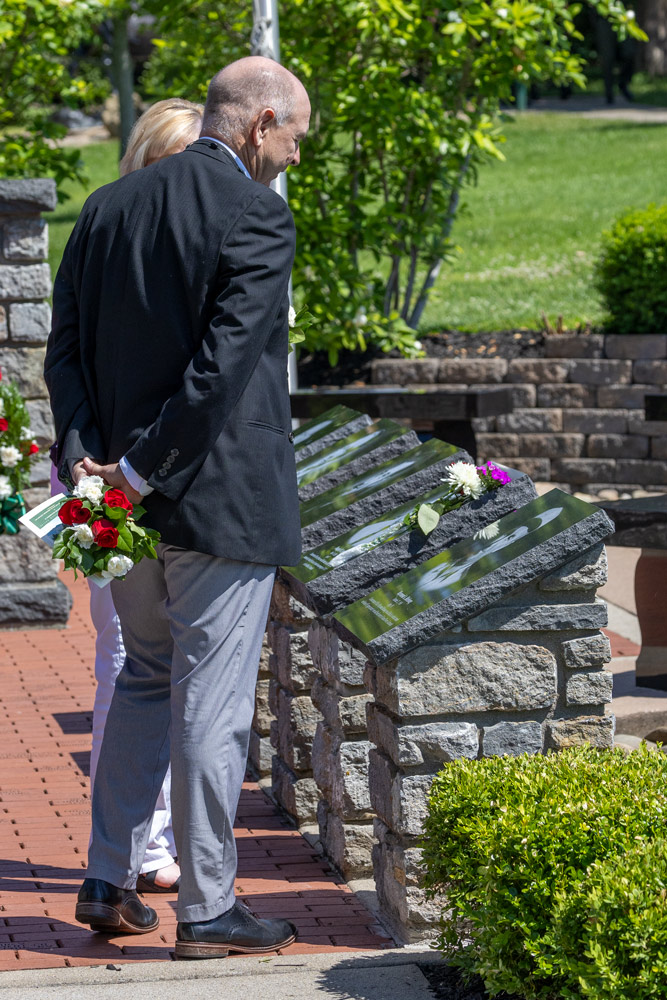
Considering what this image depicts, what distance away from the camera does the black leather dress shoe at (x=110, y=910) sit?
328 cm

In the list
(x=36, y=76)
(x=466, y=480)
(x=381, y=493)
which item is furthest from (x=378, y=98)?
(x=466, y=480)

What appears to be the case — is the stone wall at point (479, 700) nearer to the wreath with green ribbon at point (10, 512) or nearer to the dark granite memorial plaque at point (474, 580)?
the dark granite memorial plaque at point (474, 580)

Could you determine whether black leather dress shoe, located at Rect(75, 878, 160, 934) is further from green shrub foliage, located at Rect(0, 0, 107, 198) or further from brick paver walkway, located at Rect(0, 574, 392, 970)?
green shrub foliage, located at Rect(0, 0, 107, 198)

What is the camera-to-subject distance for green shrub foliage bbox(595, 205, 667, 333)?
10.7m

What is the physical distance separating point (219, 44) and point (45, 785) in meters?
7.62

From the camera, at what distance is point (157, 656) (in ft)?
10.9

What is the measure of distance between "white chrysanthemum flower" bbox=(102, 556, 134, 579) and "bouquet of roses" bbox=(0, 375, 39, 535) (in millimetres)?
3108

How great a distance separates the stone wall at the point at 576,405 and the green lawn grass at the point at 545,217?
73 centimetres

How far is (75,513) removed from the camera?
9.95 feet

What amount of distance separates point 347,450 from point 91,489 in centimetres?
204

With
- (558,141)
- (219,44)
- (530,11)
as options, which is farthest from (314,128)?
(558,141)

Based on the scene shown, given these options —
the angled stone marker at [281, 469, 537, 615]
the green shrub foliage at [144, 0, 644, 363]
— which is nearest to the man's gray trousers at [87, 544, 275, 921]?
the angled stone marker at [281, 469, 537, 615]

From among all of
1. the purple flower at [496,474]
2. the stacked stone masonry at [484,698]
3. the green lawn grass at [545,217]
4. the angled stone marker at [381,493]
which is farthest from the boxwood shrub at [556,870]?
the green lawn grass at [545,217]

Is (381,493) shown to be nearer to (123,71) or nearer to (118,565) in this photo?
(118,565)
